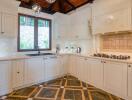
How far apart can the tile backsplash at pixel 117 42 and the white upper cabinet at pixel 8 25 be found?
2573mm

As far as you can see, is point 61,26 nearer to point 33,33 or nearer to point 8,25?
point 33,33

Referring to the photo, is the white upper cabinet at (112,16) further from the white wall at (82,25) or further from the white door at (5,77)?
the white door at (5,77)

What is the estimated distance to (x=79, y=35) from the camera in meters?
4.07

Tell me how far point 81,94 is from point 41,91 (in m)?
1.01

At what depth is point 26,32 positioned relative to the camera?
378 cm

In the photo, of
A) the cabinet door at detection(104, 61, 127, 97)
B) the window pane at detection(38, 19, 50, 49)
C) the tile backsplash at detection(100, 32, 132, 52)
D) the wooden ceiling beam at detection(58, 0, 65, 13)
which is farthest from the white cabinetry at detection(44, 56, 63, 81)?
the wooden ceiling beam at detection(58, 0, 65, 13)

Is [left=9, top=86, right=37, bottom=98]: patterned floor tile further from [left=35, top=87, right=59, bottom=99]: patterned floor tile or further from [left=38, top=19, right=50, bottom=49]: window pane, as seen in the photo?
[left=38, top=19, right=50, bottom=49]: window pane

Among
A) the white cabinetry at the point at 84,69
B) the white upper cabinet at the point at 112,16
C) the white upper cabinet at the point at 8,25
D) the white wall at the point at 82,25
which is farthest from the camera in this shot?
the white wall at the point at 82,25

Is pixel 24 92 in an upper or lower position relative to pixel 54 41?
lower

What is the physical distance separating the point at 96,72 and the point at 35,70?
171 centimetres

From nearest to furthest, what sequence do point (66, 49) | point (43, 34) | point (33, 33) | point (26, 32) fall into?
point (26, 32), point (33, 33), point (43, 34), point (66, 49)

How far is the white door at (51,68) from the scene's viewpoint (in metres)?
3.67

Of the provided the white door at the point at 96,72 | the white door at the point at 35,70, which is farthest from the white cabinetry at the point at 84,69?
the white door at the point at 35,70

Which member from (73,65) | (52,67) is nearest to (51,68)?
(52,67)
